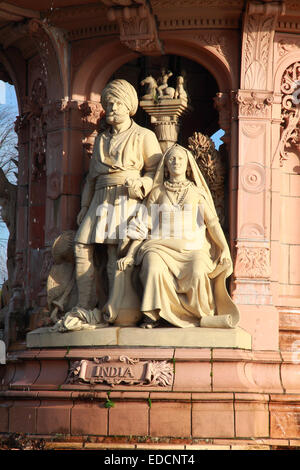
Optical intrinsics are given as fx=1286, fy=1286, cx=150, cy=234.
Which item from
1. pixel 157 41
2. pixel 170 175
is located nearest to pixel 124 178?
pixel 170 175

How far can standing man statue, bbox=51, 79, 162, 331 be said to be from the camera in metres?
17.9

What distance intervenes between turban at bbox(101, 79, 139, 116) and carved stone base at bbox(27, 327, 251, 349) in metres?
3.32

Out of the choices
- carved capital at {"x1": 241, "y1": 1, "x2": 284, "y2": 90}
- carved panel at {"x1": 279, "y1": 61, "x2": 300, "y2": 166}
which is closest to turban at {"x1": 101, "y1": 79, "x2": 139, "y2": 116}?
carved capital at {"x1": 241, "y1": 1, "x2": 284, "y2": 90}

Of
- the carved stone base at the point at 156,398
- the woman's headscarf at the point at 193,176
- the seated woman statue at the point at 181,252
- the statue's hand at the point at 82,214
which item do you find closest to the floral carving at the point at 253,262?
the seated woman statue at the point at 181,252

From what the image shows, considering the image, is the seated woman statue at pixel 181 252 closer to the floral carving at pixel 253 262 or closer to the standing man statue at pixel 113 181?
the standing man statue at pixel 113 181

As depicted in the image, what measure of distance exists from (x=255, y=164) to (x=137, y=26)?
261cm

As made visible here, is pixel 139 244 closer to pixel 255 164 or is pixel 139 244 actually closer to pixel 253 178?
pixel 253 178

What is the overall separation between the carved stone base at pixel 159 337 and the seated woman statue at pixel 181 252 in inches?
6.0

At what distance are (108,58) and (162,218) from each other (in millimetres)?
2945

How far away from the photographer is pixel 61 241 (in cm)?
1838

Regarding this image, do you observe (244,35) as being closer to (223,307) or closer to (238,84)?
(238,84)

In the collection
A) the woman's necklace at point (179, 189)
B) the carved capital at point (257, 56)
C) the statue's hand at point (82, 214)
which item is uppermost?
the carved capital at point (257, 56)

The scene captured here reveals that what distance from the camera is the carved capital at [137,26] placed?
718 inches
